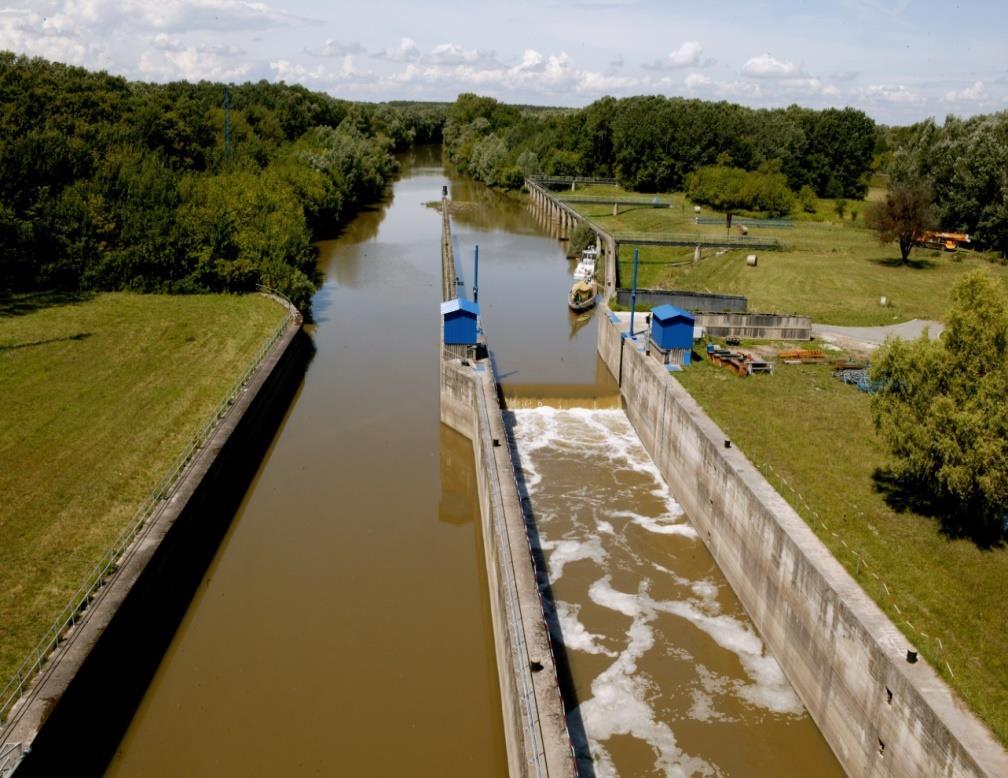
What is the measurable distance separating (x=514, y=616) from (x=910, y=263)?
39.5 meters

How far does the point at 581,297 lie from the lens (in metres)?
41.7

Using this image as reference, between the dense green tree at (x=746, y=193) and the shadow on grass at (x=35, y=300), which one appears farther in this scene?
the dense green tree at (x=746, y=193)

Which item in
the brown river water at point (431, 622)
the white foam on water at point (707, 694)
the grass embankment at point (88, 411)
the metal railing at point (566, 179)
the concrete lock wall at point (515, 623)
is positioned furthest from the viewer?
the metal railing at point (566, 179)

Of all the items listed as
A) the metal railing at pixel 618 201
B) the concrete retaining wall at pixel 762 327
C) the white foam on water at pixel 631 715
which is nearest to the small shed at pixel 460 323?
the concrete retaining wall at pixel 762 327

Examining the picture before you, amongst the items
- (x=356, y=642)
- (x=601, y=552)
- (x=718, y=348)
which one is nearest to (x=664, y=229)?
(x=718, y=348)

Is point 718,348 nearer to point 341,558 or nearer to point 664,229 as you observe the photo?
point 341,558

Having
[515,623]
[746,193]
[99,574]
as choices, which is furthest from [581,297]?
[746,193]

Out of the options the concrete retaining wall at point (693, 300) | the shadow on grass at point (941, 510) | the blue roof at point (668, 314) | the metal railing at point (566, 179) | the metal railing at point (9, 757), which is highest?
the metal railing at point (566, 179)

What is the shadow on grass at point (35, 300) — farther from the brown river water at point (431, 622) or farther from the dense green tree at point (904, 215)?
the dense green tree at point (904, 215)

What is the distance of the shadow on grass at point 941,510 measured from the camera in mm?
15812

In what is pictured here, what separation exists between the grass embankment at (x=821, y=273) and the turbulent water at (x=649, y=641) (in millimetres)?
15405

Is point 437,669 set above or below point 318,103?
below

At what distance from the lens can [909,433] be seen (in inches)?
613

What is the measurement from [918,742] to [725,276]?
3288 centimetres
